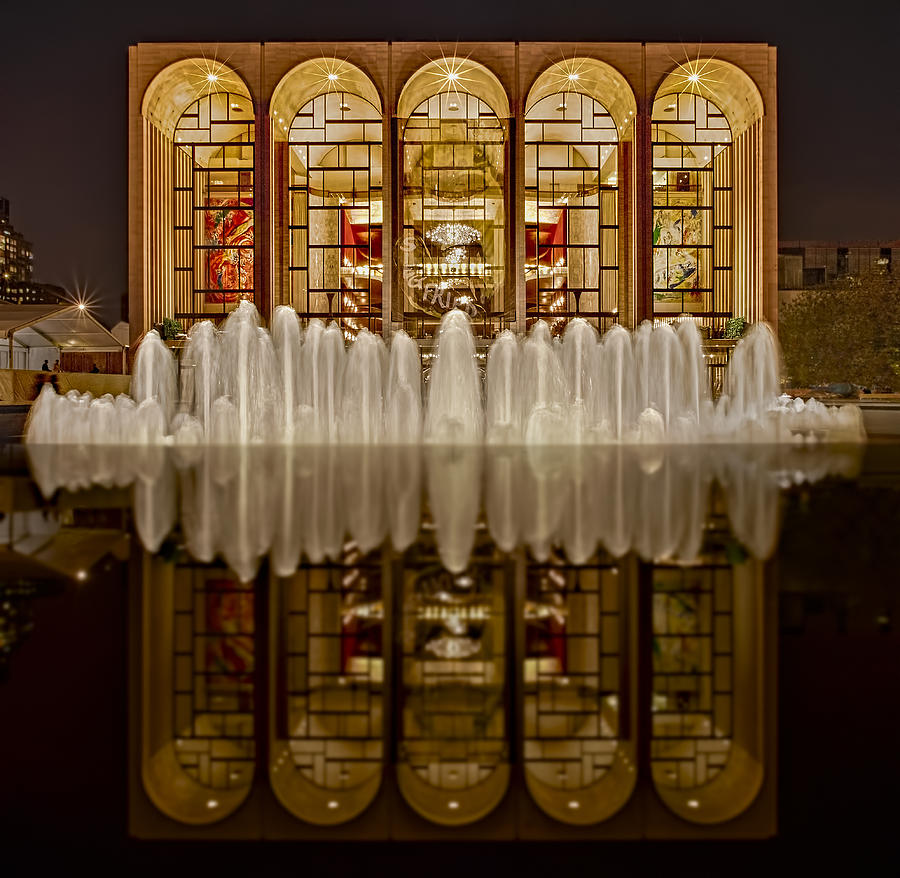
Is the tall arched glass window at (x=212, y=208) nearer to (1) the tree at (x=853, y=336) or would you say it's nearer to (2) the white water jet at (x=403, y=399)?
(2) the white water jet at (x=403, y=399)

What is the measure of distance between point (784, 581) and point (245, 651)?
6.60 ft

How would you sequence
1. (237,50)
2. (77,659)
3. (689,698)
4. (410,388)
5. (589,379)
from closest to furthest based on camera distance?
(689,698)
(77,659)
(410,388)
(589,379)
(237,50)

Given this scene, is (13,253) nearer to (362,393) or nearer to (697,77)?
(697,77)

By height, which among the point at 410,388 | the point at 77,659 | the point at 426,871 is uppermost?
the point at 410,388

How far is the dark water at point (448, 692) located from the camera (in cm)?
159

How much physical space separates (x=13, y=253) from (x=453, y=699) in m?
145

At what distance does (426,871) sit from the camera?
4.80 feet

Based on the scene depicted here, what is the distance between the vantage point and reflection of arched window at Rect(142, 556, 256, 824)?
1.75 m

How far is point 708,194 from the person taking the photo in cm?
2236

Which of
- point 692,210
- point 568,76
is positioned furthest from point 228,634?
point 692,210

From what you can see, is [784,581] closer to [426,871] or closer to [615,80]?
[426,871]

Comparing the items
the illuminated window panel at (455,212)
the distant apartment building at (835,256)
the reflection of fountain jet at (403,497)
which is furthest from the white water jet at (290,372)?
the distant apartment building at (835,256)

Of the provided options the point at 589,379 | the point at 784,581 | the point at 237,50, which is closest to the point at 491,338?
the point at 589,379

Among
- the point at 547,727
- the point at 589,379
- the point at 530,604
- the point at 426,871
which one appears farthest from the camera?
the point at 589,379
